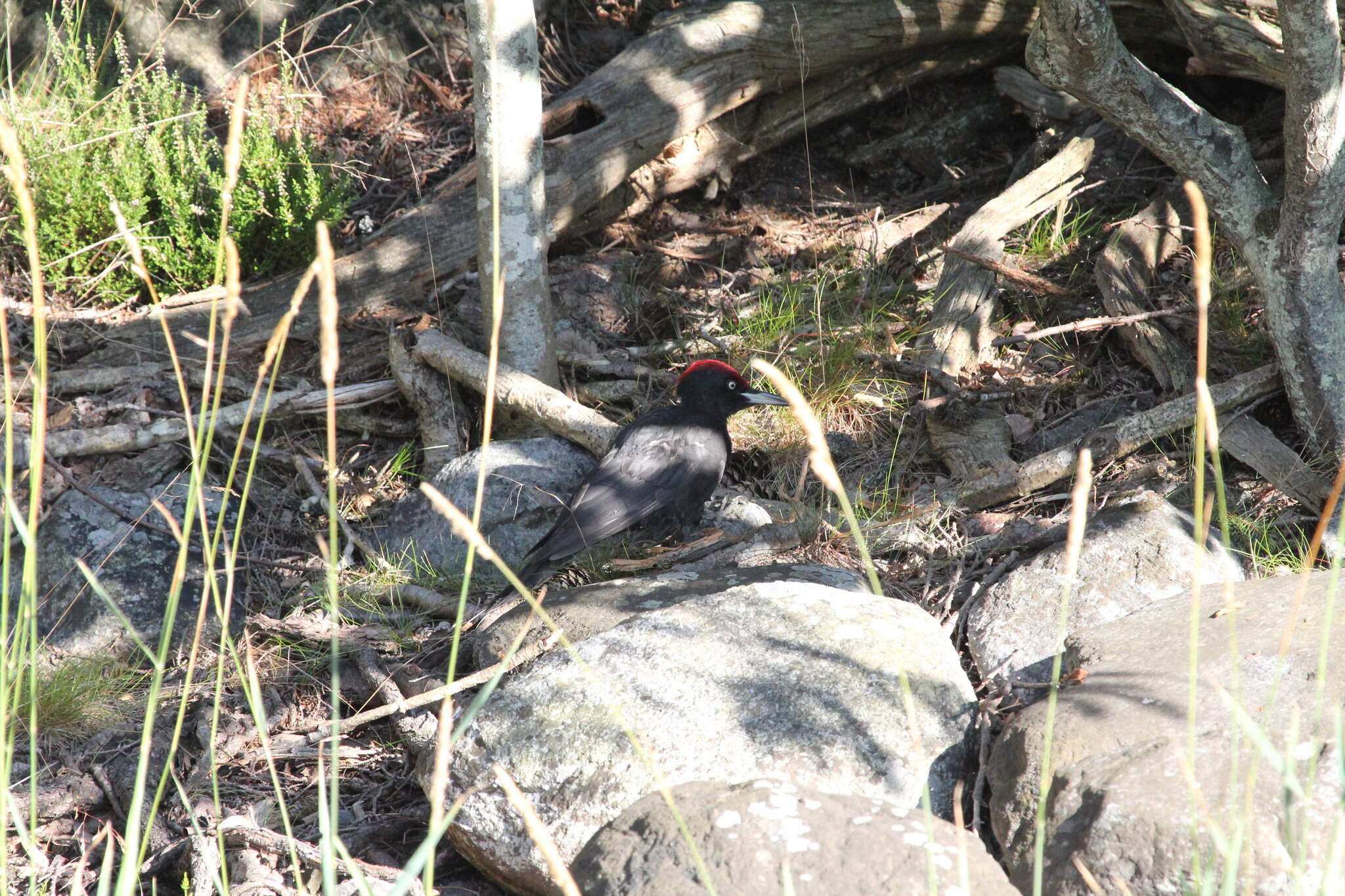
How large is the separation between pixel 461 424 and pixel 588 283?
3.90 ft

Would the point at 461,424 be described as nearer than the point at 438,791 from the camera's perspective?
No

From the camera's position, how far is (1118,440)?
4.15 metres

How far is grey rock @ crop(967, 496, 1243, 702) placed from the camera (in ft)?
10.7

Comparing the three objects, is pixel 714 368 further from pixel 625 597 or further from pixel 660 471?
pixel 625 597

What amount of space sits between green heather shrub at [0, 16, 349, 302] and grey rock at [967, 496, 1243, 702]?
390 cm

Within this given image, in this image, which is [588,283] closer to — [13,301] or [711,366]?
[711,366]

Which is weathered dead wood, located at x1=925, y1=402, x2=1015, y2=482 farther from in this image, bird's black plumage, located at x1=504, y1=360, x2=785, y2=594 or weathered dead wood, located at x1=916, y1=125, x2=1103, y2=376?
bird's black plumage, located at x1=504, y1=360, x2=785, y2=594

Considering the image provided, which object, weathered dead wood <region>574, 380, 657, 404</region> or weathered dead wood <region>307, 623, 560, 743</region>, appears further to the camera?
weathered dead wood <region>574, 380, 657, 404</region>

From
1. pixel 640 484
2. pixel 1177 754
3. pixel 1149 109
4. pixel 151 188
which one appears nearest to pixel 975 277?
pixel 1149 109

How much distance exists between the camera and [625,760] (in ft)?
8.53

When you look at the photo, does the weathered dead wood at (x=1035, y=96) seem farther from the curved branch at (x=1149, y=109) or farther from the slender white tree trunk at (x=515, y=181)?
the slender white tree trunk at (x=515, y=181)

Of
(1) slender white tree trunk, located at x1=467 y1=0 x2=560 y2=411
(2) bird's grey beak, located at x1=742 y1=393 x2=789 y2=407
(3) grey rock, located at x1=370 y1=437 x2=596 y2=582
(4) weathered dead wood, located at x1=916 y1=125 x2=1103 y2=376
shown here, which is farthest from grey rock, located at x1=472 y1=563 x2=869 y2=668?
(4) weathered dead wood, located at x1=916 y1=125 x2=1103 y2=376

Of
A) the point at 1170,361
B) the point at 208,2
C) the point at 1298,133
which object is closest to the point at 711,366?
the point at 1170,361

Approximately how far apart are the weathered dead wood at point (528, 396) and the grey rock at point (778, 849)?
2.61 m
